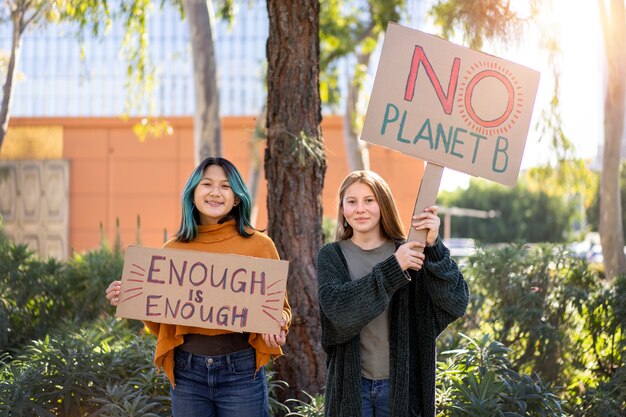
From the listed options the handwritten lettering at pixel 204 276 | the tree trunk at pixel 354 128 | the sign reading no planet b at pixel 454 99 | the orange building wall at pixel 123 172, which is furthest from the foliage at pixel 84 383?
the orange building wall at pixel 123 172

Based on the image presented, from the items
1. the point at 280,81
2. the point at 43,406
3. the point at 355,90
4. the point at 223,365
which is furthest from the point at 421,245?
the point at 355,90

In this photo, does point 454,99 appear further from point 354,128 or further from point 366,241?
point 354,128

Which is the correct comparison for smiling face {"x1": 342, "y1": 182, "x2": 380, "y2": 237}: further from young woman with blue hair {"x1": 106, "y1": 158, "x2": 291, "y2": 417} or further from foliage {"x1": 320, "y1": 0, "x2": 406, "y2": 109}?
foliage {"x1": 320, "y1": 0, "x2": 406, "y2": 109}

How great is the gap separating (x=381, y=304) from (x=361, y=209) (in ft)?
1.27

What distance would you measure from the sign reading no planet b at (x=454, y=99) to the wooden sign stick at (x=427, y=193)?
0.14 meters

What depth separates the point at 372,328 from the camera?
321 centimetres

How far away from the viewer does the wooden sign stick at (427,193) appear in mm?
3176

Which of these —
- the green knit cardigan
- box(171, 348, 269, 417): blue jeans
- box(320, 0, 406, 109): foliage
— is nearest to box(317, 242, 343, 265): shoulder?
the green knit cardigan

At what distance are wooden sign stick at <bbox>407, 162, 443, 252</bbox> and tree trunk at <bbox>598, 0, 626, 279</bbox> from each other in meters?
4.94

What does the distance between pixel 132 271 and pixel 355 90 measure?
12.4 m

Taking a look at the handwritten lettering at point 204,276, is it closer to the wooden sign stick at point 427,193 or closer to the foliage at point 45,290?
the wooden sign stick at point 427,193

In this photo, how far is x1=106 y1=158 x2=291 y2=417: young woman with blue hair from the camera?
333cm

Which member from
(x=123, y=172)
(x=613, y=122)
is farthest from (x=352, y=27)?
(x=613, y=122)

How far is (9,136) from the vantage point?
1959cm
